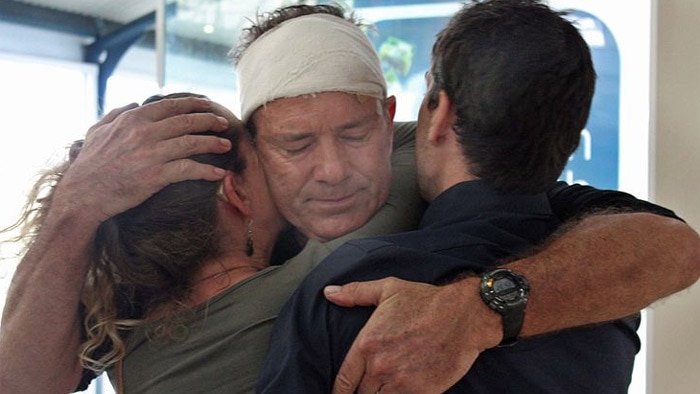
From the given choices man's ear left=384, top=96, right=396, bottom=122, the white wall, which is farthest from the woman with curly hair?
the white wall

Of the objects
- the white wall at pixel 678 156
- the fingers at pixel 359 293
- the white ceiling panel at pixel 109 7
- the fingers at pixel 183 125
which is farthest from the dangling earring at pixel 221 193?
the white ceiling panel at pixel 109 7

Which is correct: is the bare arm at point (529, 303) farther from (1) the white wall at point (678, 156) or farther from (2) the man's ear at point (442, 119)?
(1) the white wall at point (678, 156)

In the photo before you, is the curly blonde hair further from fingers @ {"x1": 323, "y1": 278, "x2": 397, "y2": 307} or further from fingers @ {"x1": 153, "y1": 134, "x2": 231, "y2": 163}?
fingers @ {"x1": 323, "y1": 278, "x2": 397, "y2": 307}

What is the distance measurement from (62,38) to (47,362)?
4.87 meters

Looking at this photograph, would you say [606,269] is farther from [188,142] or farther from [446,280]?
[188,142]

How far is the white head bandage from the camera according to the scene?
4.80ft

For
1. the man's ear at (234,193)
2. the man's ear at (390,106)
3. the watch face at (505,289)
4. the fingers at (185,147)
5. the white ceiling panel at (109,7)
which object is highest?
the white ceiling panel at (109,7)

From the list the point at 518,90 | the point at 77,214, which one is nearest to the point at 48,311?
the point at 77,214

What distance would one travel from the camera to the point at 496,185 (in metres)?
1.25

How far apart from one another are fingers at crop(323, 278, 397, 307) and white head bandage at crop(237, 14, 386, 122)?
46 centimetres

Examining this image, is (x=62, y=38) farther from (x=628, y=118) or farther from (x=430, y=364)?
(x=430, y=364)

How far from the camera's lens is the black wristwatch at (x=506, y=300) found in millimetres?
1152

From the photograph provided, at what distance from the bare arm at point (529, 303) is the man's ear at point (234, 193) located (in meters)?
0.34

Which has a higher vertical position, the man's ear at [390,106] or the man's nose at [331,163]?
the man's ear at [390,106]
